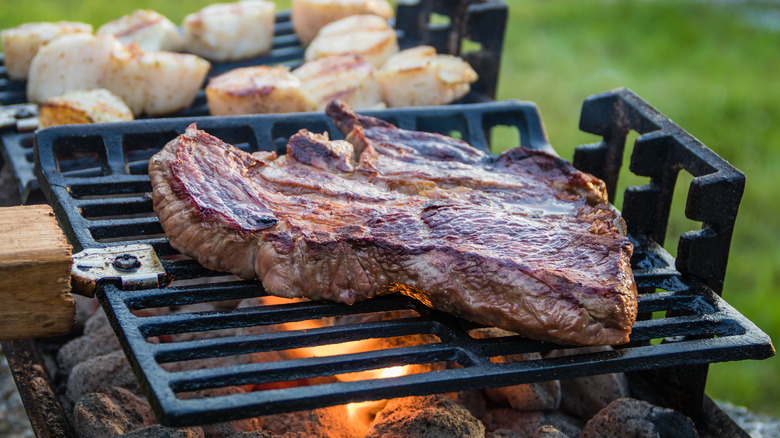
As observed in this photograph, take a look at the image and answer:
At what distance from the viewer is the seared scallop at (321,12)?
4859 millimetres

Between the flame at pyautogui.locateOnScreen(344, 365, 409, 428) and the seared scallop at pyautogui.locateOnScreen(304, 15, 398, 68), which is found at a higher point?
the seared scallop at pyautogui.locateOnScreen(304, 15, 398, 68)

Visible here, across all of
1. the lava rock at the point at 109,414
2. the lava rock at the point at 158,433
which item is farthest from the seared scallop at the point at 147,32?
the lava rock at the point at 158,433

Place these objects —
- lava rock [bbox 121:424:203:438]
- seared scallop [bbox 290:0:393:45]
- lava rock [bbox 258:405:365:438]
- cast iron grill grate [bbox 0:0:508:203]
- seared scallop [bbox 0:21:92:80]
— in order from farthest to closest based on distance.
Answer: seared scallop [bbox 290:0:393:45]
seared scallop [bbox 0:21:92:80]
cast iron grill grate [bbox 0:0:508:203]
lava rock [bbox 258:405:365:438]
lava rock [bbox 121:424:203:438]

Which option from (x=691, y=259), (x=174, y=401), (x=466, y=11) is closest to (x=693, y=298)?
(x=691, y=259)

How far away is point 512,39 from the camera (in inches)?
393

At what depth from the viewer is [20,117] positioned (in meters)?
3.83

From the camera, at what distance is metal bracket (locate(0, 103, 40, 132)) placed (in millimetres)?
3697

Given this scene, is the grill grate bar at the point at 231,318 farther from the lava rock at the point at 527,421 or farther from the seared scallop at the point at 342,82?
the seared scallop at the point at 342,82

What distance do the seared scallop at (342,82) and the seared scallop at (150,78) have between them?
0.59 meters

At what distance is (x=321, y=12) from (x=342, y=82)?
1.22m

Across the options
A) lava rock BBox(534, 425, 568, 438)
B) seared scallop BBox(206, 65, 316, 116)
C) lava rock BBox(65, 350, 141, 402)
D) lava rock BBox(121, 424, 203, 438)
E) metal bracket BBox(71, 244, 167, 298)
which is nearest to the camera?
metal bracket BBox(71, 244, 167, 298)

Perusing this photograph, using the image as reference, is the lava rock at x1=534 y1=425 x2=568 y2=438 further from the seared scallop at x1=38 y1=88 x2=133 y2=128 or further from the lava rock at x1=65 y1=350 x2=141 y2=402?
the seared scallop at x1=38 y1=88 x2=133 y2=128


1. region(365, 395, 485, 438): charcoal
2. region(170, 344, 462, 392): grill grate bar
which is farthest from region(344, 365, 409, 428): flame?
region(170, 344, 462, 392): grill grate bar

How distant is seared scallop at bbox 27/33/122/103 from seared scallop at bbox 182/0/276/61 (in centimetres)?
70
